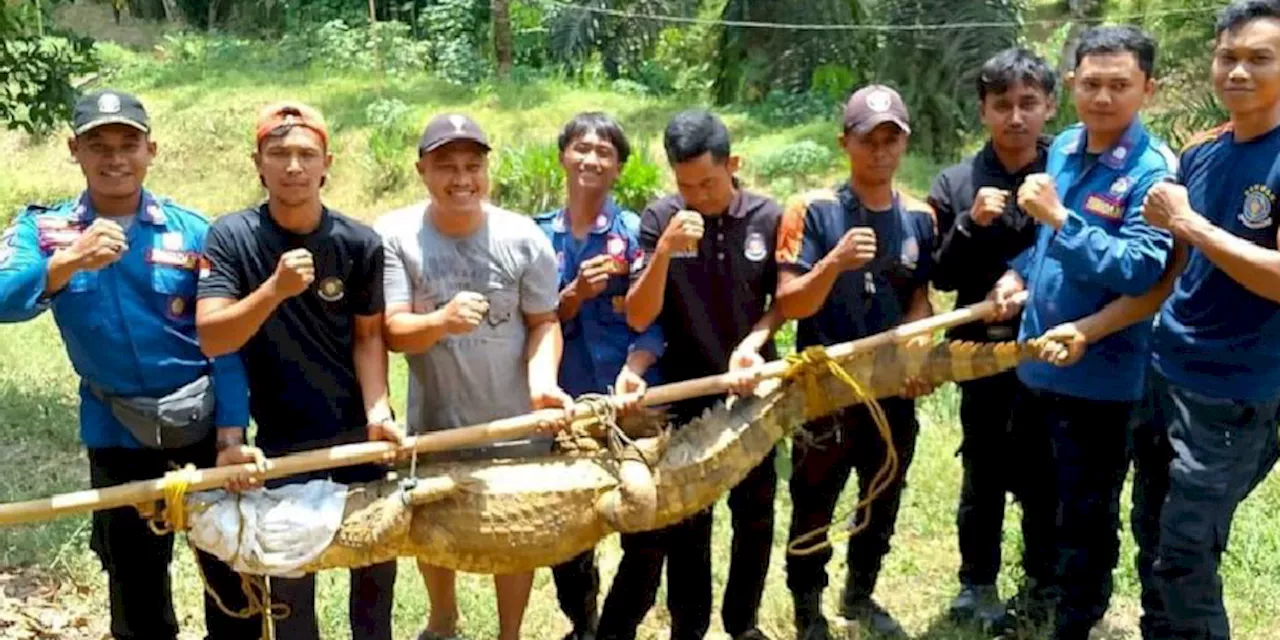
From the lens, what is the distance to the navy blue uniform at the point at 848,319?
3.97 meters

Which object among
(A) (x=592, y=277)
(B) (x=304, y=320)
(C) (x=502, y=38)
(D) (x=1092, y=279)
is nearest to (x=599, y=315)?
(A) (x=592, y=277)

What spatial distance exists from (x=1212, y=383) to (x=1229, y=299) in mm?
220

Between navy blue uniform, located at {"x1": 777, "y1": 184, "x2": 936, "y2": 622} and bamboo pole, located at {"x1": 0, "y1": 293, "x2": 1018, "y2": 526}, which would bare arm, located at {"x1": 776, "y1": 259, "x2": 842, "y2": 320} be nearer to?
navy blue uniform, located at {"x1": 777, "y1": 184, "x2": 936, "y2": 622}

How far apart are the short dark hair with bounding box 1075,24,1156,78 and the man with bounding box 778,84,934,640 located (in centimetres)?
54

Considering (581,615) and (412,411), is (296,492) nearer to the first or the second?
(412,411)

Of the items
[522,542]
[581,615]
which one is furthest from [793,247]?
[581,615]

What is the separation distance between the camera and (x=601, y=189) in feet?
13.4

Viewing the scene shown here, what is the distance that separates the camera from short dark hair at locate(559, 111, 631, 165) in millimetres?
4070

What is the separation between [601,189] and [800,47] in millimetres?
11629

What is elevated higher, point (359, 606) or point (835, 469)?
point (835, 469)

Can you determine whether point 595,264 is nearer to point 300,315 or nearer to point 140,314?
point 300,315

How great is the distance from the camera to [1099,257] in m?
3.55

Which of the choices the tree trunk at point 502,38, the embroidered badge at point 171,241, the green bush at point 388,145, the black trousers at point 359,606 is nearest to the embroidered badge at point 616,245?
the black trousers at point 359,606

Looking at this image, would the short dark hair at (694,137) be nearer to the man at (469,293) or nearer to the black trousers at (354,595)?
the man at (469,293)
